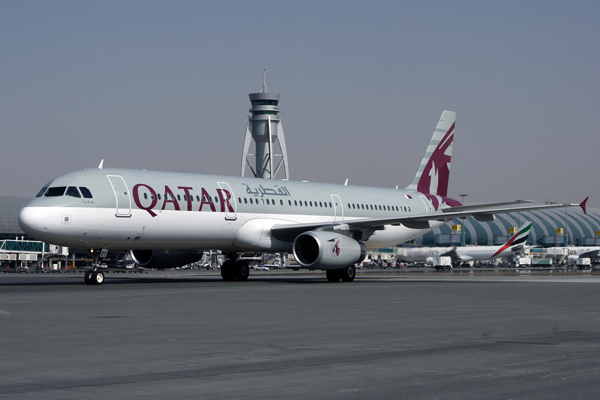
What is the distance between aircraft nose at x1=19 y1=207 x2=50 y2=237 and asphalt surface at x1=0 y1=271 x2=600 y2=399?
788cm

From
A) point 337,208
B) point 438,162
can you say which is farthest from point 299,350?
point 438,162

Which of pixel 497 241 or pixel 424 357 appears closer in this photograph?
pixel 424 357

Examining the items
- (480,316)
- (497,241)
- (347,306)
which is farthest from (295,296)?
(497,241)

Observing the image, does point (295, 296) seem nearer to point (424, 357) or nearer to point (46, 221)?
point (46, 221)

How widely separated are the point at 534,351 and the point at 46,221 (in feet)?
66.4

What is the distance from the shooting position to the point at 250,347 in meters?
10.6

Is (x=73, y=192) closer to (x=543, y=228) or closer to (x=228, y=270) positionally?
(x=228, y=270)

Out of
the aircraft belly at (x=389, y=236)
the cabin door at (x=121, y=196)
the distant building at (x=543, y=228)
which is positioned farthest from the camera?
the distant building at (x=543, y=228)

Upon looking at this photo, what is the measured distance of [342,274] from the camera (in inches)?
1325

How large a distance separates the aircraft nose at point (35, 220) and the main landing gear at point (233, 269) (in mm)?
10746

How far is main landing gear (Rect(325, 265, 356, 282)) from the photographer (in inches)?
1319

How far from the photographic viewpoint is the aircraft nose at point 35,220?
2639 cm

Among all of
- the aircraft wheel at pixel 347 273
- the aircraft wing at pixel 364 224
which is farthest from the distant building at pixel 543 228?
the aircraft wheel at pixel 347 273

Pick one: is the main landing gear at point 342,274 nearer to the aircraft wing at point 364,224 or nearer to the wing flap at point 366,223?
the aircraft wing at point 364,224
